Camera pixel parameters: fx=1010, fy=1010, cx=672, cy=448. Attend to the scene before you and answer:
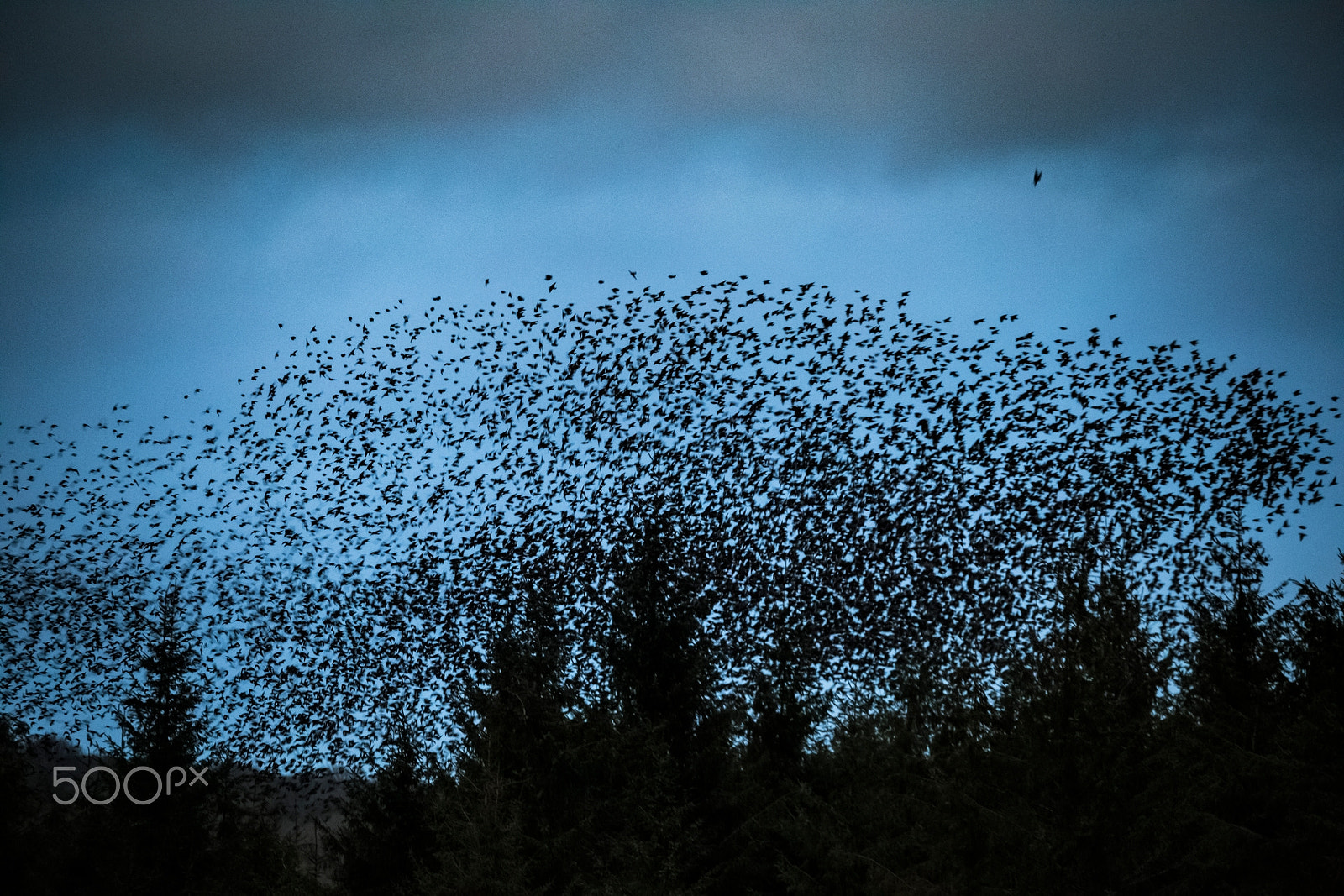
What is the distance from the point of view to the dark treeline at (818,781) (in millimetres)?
13094

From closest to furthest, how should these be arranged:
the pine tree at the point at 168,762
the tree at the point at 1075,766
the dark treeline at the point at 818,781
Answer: the tree at the point at 1075,766 < the dark treeline at the point at 818,781 < the pine tree at the point at 168,762

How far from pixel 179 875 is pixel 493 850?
37.2ft

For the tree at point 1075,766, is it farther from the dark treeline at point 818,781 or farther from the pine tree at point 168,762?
the pine tree at point 168,762

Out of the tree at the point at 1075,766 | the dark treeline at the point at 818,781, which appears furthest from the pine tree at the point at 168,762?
the tree at the point at 1075,766

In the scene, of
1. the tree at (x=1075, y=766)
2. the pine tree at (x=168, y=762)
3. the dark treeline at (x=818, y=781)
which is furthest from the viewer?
the pine tree at (x=168, y=762)

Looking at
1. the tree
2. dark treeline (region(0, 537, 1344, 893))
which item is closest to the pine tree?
dark treeline (region(0, 537, 1344, 893))

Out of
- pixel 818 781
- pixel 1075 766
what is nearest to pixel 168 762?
pixel 818 781

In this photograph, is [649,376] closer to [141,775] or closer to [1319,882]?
[141,775]

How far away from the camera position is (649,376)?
28.2 m

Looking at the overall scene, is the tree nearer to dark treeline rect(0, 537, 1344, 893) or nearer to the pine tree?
dark treeline rect(0, 537, 1344, 893)

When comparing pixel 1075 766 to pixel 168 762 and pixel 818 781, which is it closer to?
pixel 818 781

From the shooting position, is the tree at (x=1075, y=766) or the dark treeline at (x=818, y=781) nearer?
the tree at (x=1075, y=766)

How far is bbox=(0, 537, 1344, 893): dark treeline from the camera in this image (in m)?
13.1

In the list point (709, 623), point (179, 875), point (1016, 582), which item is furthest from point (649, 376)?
point (179, 875)
